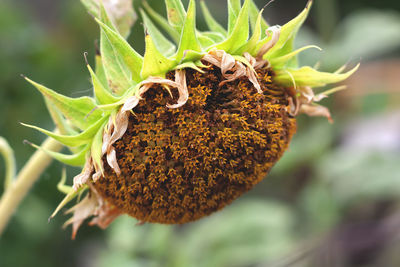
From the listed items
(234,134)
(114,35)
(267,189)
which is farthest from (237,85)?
(267,189)

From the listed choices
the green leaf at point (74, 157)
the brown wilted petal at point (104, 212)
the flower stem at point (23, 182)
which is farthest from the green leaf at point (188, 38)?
the flower stem at point (23, 182)

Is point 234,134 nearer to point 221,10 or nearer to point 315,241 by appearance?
point 315,241

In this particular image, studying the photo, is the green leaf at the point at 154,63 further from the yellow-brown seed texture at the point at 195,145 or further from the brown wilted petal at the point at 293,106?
the brown wilted petal at the point at 293,106

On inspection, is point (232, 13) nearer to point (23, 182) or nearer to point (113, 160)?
point (113, 160)

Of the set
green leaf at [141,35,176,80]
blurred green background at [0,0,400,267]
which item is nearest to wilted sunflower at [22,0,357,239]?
green leaf at [141,35,176,80]

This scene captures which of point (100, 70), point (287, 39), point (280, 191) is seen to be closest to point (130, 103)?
point (100, 70)

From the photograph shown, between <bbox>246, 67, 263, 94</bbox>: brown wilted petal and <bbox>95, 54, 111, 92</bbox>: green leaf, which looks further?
<bbox>95, 54, 111, 92</bbox>: green leaf

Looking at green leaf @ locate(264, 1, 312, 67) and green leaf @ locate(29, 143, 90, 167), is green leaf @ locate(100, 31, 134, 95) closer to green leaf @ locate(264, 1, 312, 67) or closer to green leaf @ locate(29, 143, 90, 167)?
green leaf @ locate(29, 143, 90, 167)

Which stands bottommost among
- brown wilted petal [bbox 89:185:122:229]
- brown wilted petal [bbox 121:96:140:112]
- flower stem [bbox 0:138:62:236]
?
brown wilted petal [bbox 89:185:122:229]
